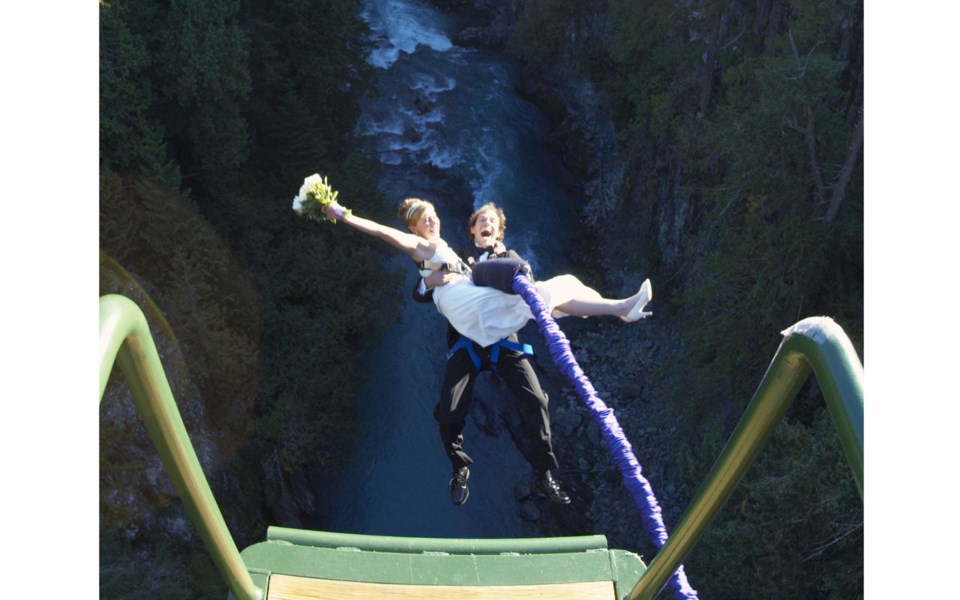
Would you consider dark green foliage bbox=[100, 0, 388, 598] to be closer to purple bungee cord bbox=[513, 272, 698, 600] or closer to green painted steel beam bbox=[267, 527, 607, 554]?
green painted steel beam bbox=[267, 527, 607, 554]

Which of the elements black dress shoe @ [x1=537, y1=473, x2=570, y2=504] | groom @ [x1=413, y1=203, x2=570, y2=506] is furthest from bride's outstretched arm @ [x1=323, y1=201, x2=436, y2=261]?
black dress shoe @ [x1=537, y1=473, x2=570, y2=504]

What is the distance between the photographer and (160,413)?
3400mm

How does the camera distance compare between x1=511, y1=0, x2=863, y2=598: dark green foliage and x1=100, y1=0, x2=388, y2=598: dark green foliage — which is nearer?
x1=511, y1=0, x2=863, y2=598: dark green foliage

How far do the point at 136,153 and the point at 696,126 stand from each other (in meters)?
10.3

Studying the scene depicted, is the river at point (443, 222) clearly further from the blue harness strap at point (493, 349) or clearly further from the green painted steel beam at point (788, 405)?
the green painted steel beam at point (788, 405)

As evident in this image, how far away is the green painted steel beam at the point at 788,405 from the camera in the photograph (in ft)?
9.12

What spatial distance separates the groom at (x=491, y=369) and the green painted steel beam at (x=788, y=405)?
5.87ft

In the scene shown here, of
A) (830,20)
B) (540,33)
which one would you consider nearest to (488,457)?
(830,20)

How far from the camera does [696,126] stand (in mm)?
21188

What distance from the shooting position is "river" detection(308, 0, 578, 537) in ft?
61.9

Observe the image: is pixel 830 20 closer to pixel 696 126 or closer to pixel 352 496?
pixel 696 126

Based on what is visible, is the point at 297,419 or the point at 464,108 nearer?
the point at 297,419

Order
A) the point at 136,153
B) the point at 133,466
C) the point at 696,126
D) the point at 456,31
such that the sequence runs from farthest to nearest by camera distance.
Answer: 1. the point at 456,31
2. the point at 696,126
3. the point at 136,153
4. the point at 133,466

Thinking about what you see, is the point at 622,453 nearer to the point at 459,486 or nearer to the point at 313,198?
the point at 459,486
